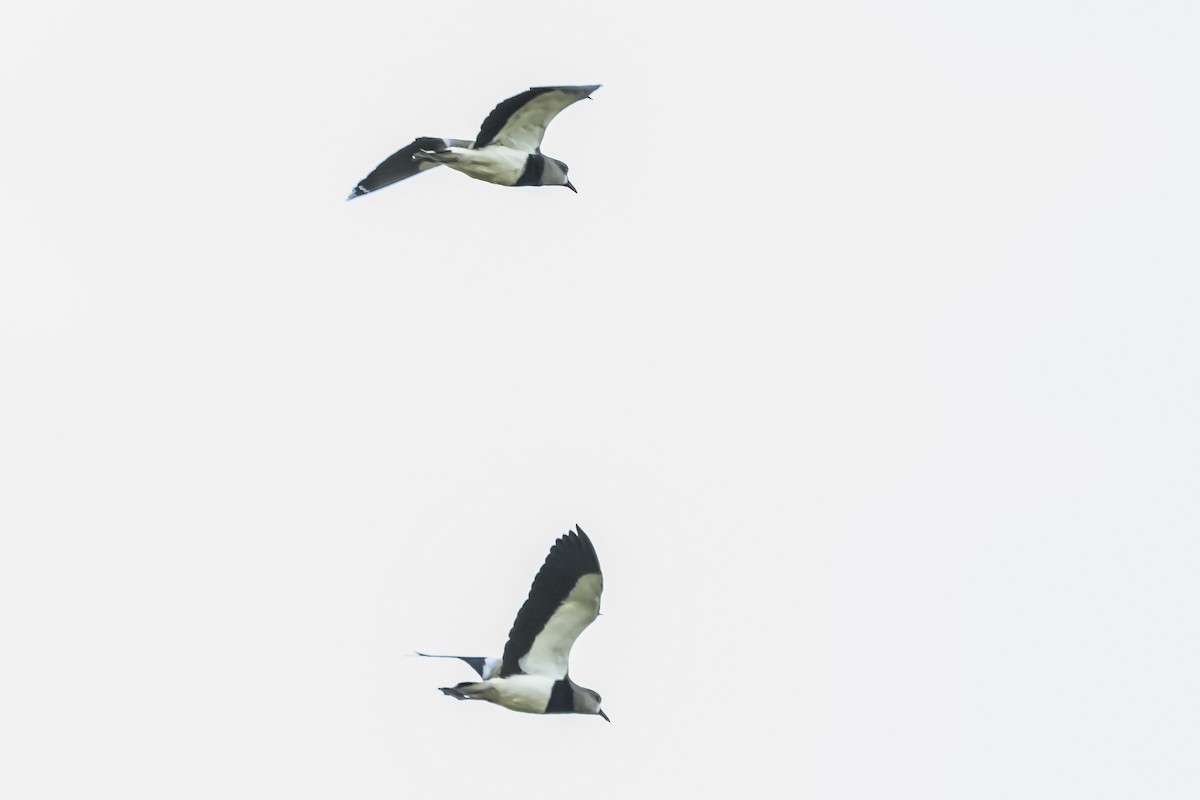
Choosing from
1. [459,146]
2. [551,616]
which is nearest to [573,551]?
[551,616]

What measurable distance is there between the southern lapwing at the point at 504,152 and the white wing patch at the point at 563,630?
608cm

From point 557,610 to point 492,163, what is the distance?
6230 mm

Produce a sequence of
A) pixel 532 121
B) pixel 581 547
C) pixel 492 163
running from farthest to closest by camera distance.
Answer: pixel 532 121, pixel 492 163, pixel 581 547

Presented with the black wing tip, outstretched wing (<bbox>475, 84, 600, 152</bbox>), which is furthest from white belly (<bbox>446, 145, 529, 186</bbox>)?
the black wing tip

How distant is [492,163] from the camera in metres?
30.7

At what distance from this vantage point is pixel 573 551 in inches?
1078

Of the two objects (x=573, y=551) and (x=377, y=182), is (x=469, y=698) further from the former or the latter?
(x=377, y=182)

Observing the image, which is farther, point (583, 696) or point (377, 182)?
point (377, 182)

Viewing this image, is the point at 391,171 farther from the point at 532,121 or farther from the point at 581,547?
the point at 581,547

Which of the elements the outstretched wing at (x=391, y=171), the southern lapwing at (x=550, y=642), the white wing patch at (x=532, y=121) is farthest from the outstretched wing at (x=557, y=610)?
the outstretched wing at (x=391, y=171)

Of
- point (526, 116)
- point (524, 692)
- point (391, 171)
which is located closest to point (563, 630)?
point (524, 692)

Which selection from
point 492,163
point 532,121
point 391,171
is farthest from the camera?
point 391,171

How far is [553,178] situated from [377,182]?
2.37 metres

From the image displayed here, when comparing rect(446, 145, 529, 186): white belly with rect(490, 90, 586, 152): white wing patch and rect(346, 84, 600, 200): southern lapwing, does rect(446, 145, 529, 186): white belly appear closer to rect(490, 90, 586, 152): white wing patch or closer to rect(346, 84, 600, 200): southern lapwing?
rect(346, 84, 600, 200): southern lapwing
